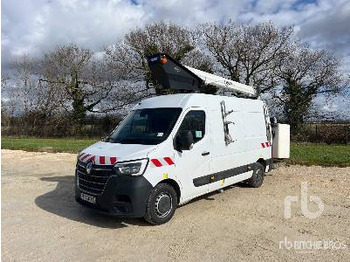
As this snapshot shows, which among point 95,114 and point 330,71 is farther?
point 95,114

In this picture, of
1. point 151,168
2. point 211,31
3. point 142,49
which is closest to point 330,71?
point 211,31

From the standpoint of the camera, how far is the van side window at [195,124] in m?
6.99

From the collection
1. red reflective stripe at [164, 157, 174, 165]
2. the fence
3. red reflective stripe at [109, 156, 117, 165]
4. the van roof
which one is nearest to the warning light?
the van roof

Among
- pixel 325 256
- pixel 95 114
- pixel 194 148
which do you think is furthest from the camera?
pixel 95 114

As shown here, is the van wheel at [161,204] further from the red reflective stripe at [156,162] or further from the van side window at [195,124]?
the van side window at [195,124]

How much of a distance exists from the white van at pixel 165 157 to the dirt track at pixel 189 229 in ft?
1.36

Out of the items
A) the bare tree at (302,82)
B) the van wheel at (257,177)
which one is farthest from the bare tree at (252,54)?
the van wheel at (257,177)

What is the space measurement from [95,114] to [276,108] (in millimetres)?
18036

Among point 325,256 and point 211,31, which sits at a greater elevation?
point 211,31

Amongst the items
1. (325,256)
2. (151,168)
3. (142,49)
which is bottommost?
(325,256)

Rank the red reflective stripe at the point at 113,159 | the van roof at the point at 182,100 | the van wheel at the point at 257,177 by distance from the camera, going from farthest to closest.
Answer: the van wheel at the point at 257,177
the van roof at the point at 182,100
the red reflective stripe at the point at 113,159

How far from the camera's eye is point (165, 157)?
6.40m

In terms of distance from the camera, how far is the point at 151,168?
614 centimetres

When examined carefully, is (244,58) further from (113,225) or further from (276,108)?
(113,225)
